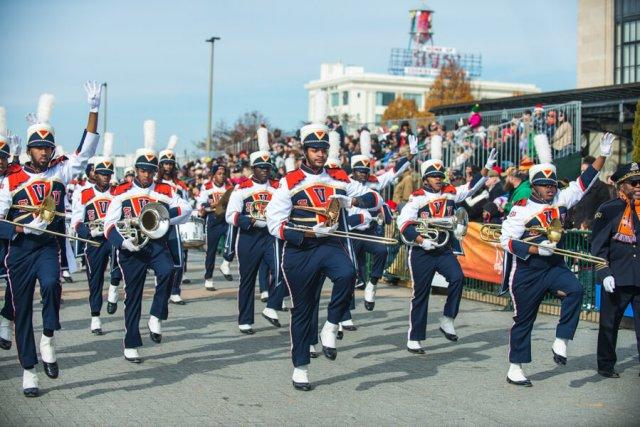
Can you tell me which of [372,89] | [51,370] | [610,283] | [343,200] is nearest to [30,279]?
[51,370]

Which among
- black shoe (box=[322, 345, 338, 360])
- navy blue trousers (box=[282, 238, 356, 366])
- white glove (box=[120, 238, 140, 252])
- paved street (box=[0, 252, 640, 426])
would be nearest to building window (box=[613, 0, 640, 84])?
paved street (box=[0, 252, 640, 426])

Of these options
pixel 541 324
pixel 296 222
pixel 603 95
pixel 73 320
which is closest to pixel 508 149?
pixel 603 95

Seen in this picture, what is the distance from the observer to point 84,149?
978 centimetres

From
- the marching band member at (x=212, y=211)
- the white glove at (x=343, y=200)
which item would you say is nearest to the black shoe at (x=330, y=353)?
the white glove at (x=343, y=200)

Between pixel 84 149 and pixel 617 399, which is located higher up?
pixel 84 149

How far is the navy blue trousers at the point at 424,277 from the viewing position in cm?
1191

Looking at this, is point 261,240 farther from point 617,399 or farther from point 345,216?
point 617,399

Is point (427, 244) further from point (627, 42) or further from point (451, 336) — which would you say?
point (627, 42)

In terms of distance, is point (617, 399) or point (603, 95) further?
point (603, 95)

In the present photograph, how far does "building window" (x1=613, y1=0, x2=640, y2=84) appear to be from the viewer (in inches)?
992

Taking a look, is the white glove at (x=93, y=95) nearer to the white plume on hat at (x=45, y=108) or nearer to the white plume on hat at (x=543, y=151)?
the white plume on hat at (x=45, y=108)

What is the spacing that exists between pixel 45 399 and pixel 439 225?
4.96 metres

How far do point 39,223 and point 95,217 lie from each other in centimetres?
446

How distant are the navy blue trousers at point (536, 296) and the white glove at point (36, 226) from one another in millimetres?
4586
